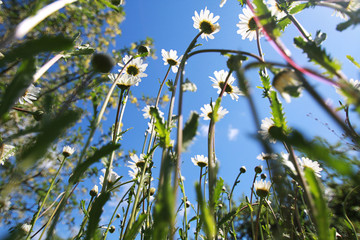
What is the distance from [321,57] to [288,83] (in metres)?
0.05

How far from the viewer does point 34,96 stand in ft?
2.80

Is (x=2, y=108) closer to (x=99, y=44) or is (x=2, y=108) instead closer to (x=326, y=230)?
(x=326, y=230)

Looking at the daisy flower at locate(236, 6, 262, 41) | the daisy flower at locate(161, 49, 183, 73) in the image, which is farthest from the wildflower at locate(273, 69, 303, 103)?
the daisy flower at locate(161, 49, 183, 73)

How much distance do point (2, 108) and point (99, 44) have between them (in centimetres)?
475

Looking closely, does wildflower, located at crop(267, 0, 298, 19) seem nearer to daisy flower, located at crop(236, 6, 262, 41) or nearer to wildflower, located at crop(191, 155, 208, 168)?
daisy flower, located at crop(236, 6, 262, 41)

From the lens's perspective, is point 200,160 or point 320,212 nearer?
point 320,212

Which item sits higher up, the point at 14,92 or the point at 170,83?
the point at 170,83

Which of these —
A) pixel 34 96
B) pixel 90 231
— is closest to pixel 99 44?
pixel 34 96

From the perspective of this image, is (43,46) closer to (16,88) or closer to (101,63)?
(16,88)

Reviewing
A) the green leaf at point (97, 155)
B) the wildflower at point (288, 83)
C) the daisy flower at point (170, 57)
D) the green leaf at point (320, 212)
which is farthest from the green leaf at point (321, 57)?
the daisy flower at point (170, 57)

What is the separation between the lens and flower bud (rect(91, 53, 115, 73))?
17.5 inches

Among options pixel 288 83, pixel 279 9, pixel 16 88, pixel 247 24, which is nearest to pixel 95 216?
pixel 16 88

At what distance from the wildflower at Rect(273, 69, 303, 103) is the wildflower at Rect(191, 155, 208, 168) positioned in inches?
46.1

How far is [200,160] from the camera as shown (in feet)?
4.87
